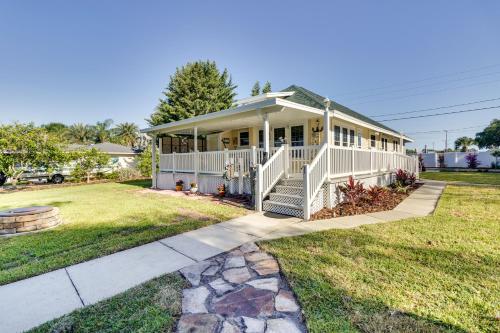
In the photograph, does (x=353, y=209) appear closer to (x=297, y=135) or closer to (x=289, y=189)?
(x=289, y=189)

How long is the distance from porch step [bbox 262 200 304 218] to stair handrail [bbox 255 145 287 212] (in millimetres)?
203

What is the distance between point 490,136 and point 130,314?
59.6 meters

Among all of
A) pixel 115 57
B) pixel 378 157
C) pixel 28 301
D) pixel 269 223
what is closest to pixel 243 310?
pixel 28 301

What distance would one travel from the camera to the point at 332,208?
679 cm

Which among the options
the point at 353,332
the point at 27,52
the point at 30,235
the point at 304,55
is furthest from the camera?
the point at 304,55

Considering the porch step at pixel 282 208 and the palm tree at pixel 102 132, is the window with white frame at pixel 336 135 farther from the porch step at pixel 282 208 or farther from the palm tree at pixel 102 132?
the palm tree at pixel 102 132

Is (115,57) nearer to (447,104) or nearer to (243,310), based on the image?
(243,310)

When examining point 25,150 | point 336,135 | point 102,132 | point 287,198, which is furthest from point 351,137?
point 102,132

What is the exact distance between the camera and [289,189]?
22.7ft

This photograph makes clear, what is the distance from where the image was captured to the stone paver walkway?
2138 millimetres

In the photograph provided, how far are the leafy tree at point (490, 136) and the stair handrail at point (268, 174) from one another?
52999mm

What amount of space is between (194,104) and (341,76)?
17390 mm

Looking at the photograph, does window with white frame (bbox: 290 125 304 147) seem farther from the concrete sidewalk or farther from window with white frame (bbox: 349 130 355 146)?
the concrete sidewalk

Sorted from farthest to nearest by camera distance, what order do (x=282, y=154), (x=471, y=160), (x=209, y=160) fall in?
(x=471, y=160), (x=209, y=160), (x=282, y=154)
